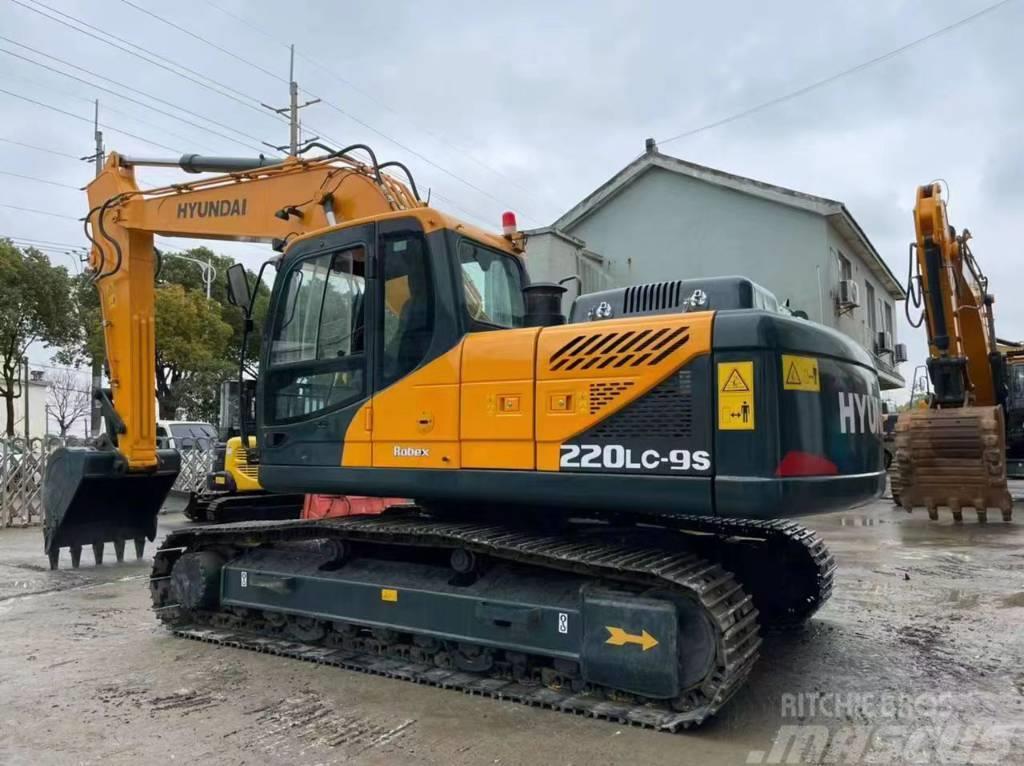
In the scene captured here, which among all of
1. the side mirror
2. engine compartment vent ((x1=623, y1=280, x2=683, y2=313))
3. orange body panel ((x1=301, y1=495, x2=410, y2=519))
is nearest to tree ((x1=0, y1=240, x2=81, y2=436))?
orange body panel ((x1=301, y1=495, x2=410, y2=519))

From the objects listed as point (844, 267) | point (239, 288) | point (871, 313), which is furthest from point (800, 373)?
point (871, 313)

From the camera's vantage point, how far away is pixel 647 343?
424 cm

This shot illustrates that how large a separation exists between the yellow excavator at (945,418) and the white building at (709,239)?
435cm

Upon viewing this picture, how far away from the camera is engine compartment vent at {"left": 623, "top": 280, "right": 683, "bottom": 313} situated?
551cm

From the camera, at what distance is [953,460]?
1167 centimetres

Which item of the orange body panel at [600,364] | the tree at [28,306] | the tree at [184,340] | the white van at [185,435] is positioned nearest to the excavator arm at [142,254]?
the orange body panel at [600,364]

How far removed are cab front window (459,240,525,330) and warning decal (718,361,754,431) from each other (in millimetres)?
1620

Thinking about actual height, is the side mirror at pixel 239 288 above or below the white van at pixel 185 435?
above

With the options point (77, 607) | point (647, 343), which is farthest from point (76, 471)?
point (647, 343)

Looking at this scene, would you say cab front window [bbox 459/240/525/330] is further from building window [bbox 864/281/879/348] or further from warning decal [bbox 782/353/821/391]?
building window [bbox 864/281/879/348]

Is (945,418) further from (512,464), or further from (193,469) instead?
(193,469)

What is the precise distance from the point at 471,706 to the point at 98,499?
5.56m

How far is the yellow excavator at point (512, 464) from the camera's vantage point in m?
4.07

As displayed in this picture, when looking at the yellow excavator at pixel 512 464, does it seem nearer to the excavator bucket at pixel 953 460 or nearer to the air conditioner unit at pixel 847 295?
the excavator bucket at pixel 953 460
